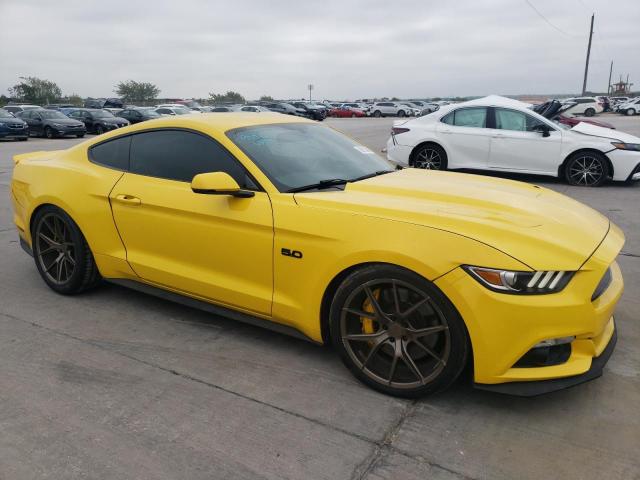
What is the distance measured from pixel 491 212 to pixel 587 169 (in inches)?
291

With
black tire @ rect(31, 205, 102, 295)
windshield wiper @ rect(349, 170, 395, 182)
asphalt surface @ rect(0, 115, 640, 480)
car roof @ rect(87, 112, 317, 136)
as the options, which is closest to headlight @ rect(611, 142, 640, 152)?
asphalt surface @ rect(0, 115, 640, 480)

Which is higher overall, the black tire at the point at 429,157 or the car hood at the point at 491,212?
the car hood at the point at 491,212

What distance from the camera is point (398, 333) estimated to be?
2.72 m

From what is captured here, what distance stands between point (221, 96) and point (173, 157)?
88973mm

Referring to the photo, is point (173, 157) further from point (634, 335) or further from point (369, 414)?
point (634, 335)

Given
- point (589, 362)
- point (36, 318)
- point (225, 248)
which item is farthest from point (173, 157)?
point (589, 362)

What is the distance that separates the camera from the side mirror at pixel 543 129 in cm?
903

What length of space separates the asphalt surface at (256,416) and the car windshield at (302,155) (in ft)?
3.60

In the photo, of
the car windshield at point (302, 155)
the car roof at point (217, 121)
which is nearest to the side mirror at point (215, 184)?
the car windshield at point (302, 155)

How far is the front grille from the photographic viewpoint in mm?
2521

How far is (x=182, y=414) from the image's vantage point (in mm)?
2672

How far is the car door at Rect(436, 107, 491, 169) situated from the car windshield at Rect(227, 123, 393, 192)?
19.7 feet

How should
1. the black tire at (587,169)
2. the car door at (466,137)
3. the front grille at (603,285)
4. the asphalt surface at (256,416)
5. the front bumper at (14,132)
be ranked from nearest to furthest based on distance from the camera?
the asphalt surface at (256,416), the front grille at (603,285), the black tire at (587,169), the car door at (466,137), the front bumper at (14,132)

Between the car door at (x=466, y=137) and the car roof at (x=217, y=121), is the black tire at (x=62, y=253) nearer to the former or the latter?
the car roof at (x=217, y=121)
